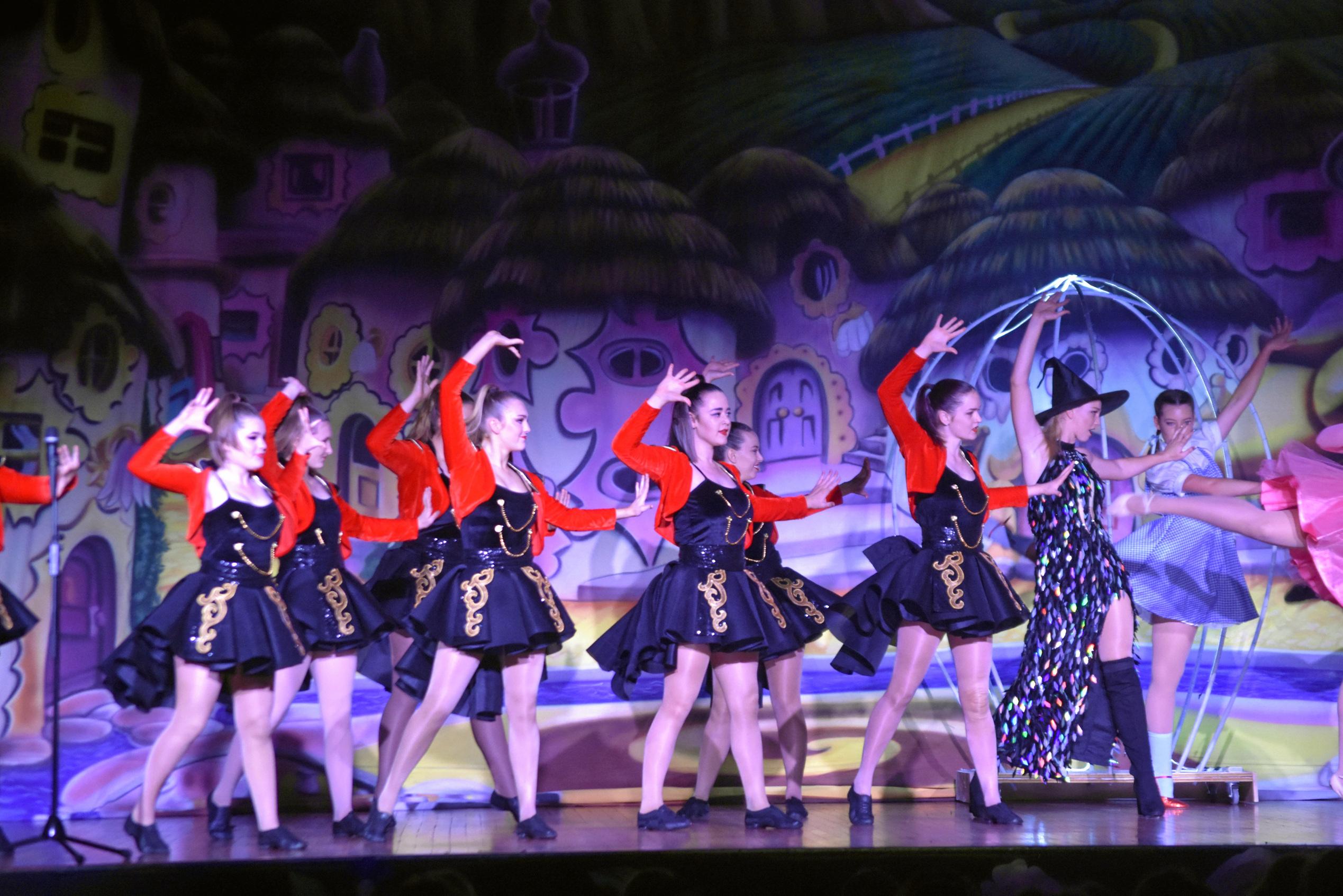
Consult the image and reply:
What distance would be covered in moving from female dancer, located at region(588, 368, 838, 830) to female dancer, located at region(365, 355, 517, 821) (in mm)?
624

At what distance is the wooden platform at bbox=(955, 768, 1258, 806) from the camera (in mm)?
5680

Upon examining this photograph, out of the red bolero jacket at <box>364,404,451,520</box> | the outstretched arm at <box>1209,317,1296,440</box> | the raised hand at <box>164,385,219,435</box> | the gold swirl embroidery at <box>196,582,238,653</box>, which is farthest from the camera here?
the outstretched arm at <box>1209,317,1296,440</box>

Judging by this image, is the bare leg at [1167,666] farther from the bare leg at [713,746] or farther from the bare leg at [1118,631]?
the bare leg at [713,746]

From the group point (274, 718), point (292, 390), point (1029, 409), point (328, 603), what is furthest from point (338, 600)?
point (1029, 409)

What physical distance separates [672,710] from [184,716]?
164cm

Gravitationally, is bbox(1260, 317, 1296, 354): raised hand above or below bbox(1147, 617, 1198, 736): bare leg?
above

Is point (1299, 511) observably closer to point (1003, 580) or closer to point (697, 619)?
point (1003, 580)

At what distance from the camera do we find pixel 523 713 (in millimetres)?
4570

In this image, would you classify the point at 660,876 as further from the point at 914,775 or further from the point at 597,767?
the point at 914,775

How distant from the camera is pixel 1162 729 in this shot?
5.50 m

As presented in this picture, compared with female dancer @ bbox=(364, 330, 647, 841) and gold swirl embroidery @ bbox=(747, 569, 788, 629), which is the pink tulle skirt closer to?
gold swirl embroidery @ bbox=(747, 569, 788, 629)

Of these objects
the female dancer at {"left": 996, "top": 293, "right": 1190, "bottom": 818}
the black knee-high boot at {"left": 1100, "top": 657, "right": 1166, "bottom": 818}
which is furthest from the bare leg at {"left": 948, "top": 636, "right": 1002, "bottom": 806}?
the black knee-high boot at {"left": 1100, "top": 657, "right": 1166, "bottom": 818}

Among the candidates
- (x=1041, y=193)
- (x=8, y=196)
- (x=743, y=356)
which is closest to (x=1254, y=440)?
(x=1041, y=193)

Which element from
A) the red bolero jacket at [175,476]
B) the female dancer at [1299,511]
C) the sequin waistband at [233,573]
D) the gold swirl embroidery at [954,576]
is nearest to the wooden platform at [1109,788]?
the female dancer at [1299,511]
